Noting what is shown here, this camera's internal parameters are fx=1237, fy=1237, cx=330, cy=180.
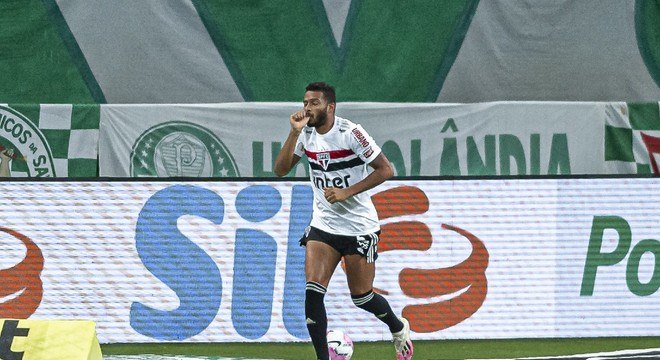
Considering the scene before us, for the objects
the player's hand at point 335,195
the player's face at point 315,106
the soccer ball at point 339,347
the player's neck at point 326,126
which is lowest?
the soccer ball at point 339,347

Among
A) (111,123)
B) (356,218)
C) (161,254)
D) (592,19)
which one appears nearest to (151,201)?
(161,254)

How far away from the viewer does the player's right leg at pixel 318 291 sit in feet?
24.1

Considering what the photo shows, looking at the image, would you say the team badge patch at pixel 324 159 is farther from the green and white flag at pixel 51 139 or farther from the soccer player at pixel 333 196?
the green and white flag at pixel 51 139

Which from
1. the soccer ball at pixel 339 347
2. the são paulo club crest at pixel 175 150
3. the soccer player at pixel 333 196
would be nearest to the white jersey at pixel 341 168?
the soccer player at pixel 333 196

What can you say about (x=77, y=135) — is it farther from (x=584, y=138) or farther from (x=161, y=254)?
(x=584, y=138)

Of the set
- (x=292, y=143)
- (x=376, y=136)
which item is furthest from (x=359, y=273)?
(x=376, y=136)

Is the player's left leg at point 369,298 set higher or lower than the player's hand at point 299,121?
lower

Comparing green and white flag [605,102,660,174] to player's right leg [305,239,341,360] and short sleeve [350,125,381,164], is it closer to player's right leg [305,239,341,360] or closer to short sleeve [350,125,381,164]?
short sleeve [350,125,381,164]

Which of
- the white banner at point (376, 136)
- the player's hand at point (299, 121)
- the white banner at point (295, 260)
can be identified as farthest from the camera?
the white banner at point (376, 136)

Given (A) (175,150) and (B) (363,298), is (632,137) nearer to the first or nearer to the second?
(A) (175,150)

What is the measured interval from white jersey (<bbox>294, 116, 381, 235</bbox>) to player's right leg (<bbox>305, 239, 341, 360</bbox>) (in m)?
0.16

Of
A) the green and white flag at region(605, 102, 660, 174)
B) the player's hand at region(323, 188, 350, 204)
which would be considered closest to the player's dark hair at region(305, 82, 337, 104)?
the player's hand at region(323, 188, 350, 204)

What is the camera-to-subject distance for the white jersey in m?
7.53

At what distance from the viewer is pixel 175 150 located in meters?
12.7
